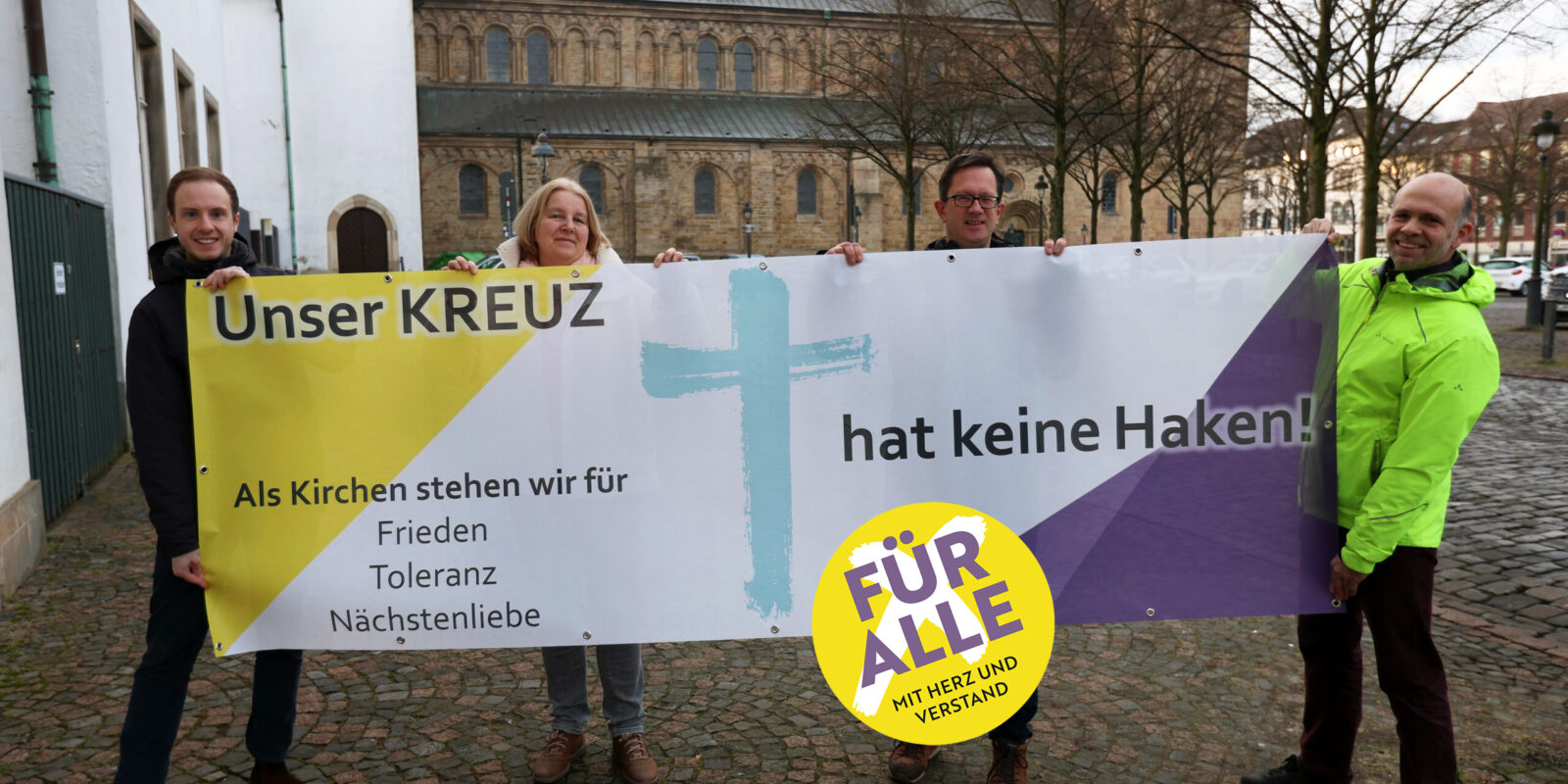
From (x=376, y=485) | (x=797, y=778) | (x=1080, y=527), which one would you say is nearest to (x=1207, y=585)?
(x=1080, y=527)

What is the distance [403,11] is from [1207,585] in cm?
4084

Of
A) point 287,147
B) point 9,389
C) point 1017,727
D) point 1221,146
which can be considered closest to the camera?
point 1017,727

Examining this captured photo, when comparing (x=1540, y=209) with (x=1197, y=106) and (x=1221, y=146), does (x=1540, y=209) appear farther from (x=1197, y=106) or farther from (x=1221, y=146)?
(x=1221, y=146)

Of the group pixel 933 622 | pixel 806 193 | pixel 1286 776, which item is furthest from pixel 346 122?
pixel 1286 776

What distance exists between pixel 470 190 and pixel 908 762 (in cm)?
5431

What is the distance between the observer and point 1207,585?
3.42m

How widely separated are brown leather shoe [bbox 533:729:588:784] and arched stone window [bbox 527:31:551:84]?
58876mm

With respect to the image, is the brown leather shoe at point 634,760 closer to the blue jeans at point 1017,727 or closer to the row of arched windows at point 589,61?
the blue jeans at point 1017,727

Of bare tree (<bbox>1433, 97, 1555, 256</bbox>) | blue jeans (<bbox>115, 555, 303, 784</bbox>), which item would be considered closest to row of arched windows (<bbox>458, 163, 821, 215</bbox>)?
bare tree (<bbox>1433, 97, 1555, 256</bbox>)

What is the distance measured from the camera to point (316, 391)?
336 centimetres

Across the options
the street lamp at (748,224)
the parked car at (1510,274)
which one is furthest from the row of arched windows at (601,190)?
the parked car at (1510,274)

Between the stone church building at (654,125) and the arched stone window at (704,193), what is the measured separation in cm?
8

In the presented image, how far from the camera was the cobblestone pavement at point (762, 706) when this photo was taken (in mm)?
3715

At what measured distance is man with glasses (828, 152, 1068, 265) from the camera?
348cm
